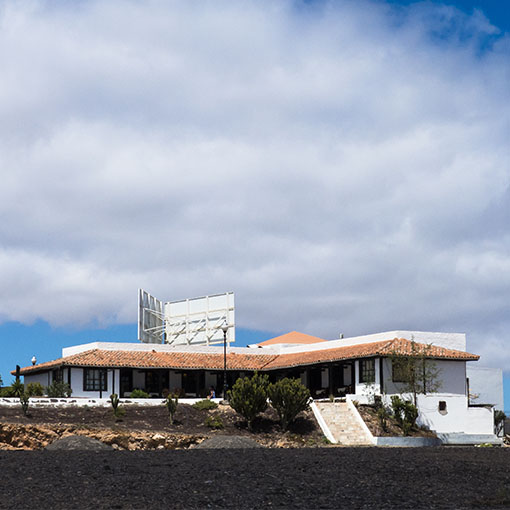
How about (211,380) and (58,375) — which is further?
(211,380)

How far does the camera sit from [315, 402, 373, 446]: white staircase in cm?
3753

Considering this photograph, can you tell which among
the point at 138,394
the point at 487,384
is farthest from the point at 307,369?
the point at 487,384

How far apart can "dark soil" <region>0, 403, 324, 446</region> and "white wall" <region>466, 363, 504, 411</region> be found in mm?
23965

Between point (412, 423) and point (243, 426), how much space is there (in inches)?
343

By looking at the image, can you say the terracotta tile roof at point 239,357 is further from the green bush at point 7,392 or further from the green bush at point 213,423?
the green bush at point 213,423

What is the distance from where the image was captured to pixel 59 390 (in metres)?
43.1

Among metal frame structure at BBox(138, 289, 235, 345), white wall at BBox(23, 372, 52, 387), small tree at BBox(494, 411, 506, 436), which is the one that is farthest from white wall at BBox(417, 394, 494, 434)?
white wall at BBox(23, 372, 52, 387)

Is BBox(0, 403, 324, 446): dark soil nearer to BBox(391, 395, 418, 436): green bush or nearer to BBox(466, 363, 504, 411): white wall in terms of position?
BBox(391, 395, 418, 436): green bush

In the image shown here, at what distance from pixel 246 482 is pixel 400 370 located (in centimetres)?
2869

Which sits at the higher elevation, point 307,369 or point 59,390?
point 307,369

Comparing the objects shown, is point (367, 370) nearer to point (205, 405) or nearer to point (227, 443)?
point (205, 405)

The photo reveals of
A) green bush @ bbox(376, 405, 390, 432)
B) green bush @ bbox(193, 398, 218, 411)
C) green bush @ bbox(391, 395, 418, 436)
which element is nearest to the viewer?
green bush @ bbox(376, 405, 390, 432)

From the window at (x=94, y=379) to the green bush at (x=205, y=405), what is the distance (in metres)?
8.06

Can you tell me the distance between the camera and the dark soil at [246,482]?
13.4 m
